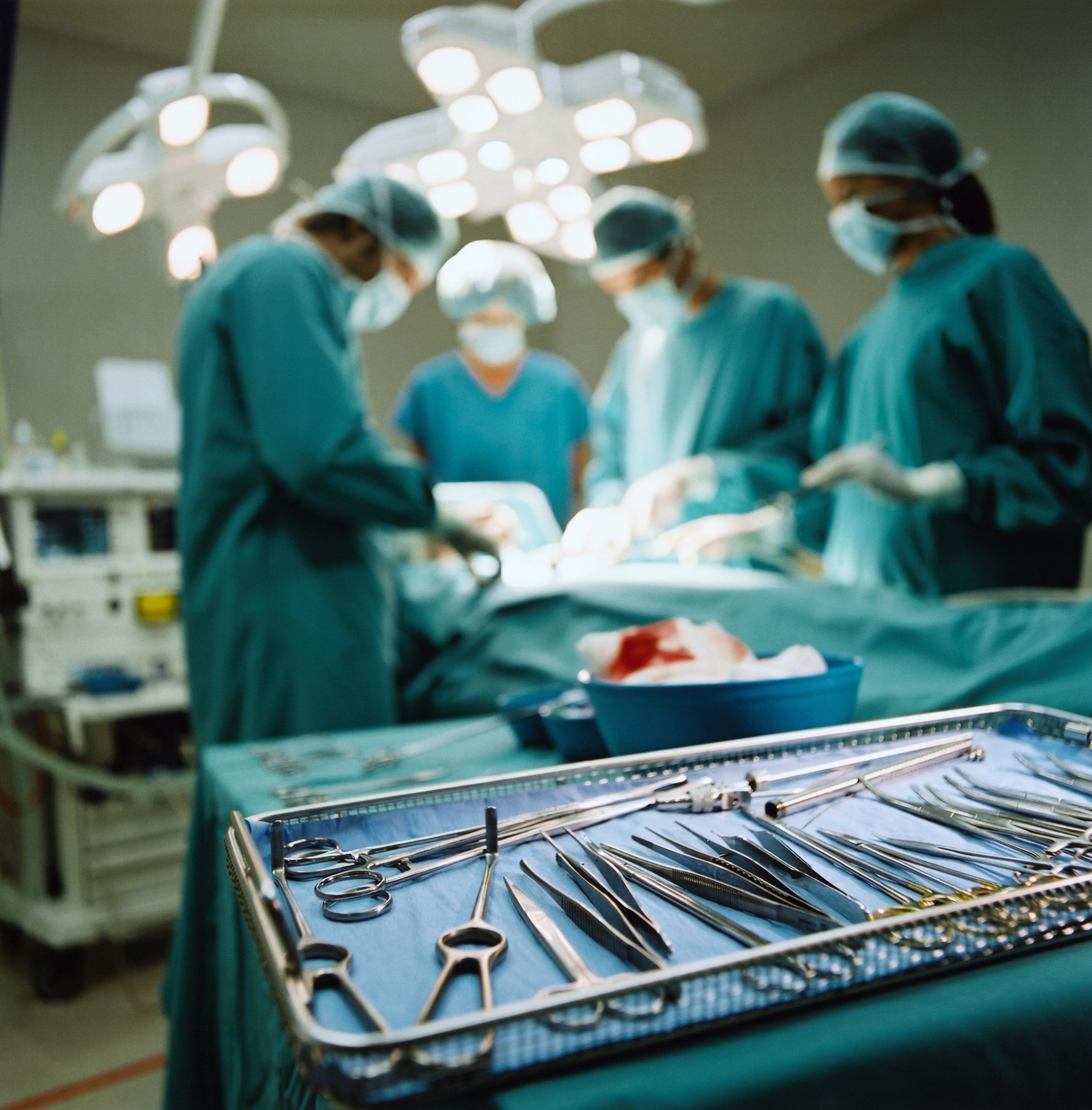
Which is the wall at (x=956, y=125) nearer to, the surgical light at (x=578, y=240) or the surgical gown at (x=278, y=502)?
the surgical light at (x=578, y=240)

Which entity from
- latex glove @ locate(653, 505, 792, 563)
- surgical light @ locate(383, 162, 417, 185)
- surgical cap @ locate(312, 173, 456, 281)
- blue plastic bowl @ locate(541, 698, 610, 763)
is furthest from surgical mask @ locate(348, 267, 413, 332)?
blue plastic bowl @ locate(541, 698, 610, 763)

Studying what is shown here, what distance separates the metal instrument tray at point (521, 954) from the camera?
1.42 ft

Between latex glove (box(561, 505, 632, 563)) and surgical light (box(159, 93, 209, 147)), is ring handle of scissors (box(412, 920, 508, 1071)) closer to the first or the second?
latex glove (box(561, 505, 632, 563))

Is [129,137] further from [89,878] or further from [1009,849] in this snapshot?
[1009,849]

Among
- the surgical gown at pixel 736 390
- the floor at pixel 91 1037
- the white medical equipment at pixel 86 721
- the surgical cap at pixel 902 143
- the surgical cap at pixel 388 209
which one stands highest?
the surgical cap at pixel 902 143

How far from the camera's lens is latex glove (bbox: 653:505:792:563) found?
2.37 meters

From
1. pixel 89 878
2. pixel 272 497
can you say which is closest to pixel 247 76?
pixel 272 497

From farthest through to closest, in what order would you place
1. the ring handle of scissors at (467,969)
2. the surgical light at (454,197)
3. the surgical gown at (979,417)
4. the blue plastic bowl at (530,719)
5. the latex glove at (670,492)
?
1. the surgical light at (454,197)
2. the latex glove at (670,492)
3. the surgical gown at (979,417)
4. the blue plastic bowl at (530,719)
5. the ring handle of scissors at (467,969)

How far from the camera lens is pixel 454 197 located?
2.66 metres

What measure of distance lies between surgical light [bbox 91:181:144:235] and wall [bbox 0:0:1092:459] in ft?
0.37

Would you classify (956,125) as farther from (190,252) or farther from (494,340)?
(190,252)

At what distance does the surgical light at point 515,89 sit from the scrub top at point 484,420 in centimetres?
112

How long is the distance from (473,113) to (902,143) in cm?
103

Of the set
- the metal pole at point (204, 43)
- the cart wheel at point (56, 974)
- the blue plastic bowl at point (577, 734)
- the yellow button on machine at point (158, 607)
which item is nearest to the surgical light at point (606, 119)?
the metal pole at point (204, 43)
